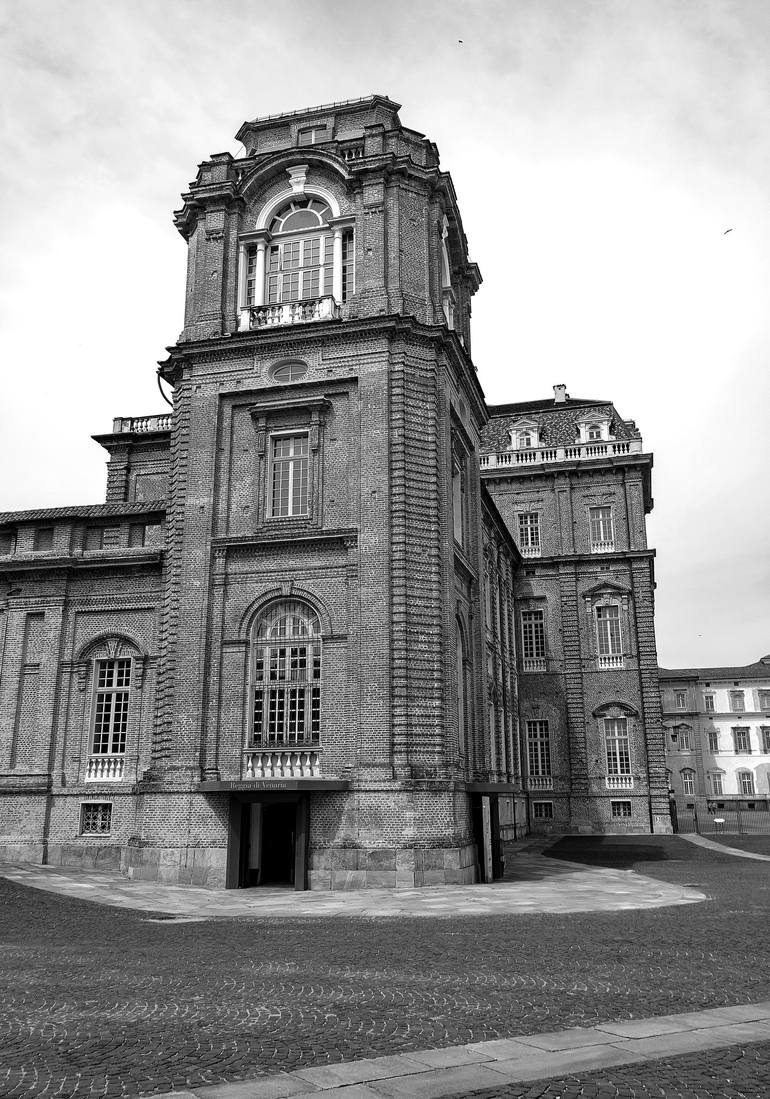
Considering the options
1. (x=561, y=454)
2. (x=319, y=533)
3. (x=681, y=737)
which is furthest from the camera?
(x=681, y=737)

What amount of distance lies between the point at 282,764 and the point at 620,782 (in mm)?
29798

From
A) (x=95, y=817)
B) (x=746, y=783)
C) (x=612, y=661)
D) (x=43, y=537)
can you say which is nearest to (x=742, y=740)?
(x=746, y=783)

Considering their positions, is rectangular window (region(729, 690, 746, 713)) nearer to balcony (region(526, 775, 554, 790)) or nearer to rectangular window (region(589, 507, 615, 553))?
rectangular window (region(589, 507, 615, 553))

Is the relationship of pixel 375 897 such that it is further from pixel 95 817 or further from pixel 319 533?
pixel 95 817

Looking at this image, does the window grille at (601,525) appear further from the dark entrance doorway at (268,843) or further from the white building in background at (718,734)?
the white building in background at (718,734)

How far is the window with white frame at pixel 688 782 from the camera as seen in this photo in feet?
327

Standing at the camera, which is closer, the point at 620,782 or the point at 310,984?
the point at 310,984

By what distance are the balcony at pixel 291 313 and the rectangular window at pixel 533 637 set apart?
29.1 m

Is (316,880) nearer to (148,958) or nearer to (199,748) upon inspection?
(199,748)

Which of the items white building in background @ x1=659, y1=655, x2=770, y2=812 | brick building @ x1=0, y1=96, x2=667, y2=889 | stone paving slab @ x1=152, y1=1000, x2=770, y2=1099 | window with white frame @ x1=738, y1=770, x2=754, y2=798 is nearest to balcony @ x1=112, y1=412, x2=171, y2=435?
brick building @ x1=0, y1=96, x2=667, y2=889

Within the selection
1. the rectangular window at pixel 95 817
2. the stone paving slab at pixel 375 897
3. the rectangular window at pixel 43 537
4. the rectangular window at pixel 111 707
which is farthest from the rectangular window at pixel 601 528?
the rectangular window at pixel 95 817

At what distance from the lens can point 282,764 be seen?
26062 mm

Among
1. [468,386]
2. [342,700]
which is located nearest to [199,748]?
[342,700]

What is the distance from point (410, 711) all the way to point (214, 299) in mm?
14438
